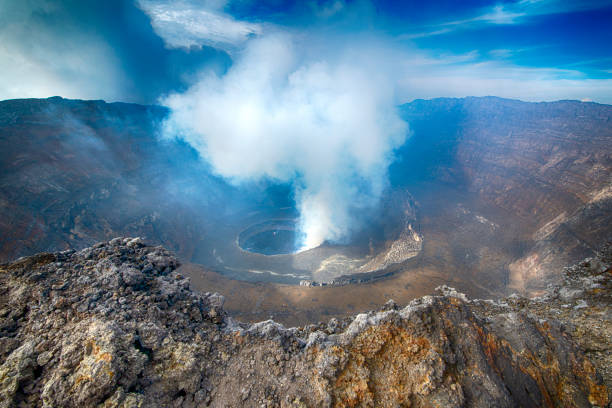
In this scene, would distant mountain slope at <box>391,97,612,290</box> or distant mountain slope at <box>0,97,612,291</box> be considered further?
distant mountain slope at <box>391,97,612,290</box>

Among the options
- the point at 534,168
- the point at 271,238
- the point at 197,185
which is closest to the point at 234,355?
the point at 271,238

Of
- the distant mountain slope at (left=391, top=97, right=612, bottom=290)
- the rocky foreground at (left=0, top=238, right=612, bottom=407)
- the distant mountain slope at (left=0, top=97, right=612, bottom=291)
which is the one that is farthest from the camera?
the distant mountain slope at (left=391, top=97, right=612, bottom=290)

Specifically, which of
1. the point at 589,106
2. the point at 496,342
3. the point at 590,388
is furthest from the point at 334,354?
the point at 589,106

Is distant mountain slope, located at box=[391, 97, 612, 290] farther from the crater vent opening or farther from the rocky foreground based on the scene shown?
the crater vent opening

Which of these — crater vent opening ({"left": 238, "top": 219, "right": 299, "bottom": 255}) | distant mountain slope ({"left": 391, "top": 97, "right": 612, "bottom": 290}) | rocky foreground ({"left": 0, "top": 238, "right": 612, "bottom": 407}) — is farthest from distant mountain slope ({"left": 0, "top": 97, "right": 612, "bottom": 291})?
rocky foreground ({"left": 0, "top": 238, "right": 612, "bottom": 407})

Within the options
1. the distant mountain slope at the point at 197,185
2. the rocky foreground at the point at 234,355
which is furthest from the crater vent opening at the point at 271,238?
the rocky foreground at the point at 234,355

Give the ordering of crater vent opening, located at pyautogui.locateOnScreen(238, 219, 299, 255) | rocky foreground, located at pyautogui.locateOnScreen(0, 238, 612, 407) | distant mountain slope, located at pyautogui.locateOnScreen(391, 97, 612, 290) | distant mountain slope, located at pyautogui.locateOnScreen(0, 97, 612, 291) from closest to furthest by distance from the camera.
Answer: rocky foreground, located at pyautogui.locateOnScreen(0, 238, 612, 407) < distant mountain slope, located at pyautogui.locateOnScreen(0, 97, 612, 291) < distant mountain slope, located at pyautogui.locateOnScreen(391, 97, 612, 290) < crater vent opening, located at pyautogui.locateOnScreen(238, 219, 299, 255)

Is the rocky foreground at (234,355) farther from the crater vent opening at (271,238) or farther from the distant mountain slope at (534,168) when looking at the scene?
the crater vent opening at (271,238)

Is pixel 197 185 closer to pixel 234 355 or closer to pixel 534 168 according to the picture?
pixel 234 355

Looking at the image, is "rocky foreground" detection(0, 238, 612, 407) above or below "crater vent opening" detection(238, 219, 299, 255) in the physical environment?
above
